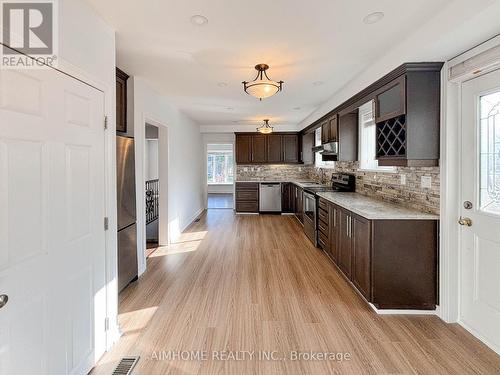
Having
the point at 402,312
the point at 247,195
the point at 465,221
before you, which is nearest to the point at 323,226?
the point at 402,312

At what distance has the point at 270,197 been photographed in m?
8.05

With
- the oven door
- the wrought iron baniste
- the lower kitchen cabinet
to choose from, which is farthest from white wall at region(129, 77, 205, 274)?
the lower kitchen cabinet

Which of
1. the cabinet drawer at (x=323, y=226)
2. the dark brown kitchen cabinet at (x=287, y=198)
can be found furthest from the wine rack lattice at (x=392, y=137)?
the dark brown kitchen cabinet at (x=287, y=198)

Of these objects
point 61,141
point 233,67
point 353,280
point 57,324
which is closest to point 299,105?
point 233,67

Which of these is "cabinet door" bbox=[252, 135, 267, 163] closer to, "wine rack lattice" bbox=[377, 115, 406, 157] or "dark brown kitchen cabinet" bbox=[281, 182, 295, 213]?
"dark brown kitchen cabinet" bbox=[281, 182, 295, 213]

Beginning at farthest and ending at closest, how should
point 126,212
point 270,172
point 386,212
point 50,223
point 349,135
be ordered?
1. point 270,172
2. point 349,135
3. point 126,212
4. point 386,212
5. point 50,223

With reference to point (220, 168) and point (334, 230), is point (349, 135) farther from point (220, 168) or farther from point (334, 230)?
point (220, 168)

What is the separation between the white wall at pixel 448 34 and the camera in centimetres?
178

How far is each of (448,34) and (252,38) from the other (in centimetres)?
153

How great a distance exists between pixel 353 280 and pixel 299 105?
3536mm

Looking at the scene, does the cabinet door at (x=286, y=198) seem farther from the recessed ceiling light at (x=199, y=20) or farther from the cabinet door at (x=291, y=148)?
the recessed ceiling light at (x=199, y=20)

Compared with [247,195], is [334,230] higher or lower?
lower

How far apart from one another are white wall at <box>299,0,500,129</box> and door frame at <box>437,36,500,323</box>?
0.29m

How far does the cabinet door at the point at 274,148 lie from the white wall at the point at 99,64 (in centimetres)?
613
